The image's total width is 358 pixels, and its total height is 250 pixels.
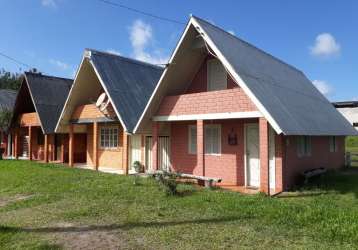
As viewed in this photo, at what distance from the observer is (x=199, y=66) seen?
15.2 metres

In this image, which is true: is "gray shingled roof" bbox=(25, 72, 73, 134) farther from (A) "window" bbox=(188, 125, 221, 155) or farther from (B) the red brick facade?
(A) "window" bbox=(188, 125, 221, 155)

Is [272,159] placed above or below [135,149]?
below

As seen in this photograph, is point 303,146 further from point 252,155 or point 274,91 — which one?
point 274,91

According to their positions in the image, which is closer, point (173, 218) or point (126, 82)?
point (173, 218)

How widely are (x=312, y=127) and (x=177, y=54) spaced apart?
17.9ft

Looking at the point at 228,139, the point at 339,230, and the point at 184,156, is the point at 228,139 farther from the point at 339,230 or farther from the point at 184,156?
the point at 339,230

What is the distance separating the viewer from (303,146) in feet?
47.5

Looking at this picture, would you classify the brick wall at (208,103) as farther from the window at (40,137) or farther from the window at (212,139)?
the window at (40,137)

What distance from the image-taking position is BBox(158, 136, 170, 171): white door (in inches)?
663

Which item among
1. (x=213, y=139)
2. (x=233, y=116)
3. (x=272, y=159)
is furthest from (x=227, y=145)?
(x=272, y=159)

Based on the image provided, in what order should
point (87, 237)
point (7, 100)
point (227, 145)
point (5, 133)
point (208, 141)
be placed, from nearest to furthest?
1. point (87, 237)
2. point (227, 145)
3. point (208, 141)
4. point (5, 133)
5. point (7, 100)

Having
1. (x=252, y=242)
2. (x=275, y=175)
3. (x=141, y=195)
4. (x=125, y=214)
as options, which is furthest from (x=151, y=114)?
(x=252, y=242)

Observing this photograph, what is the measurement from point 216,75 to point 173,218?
291 inches

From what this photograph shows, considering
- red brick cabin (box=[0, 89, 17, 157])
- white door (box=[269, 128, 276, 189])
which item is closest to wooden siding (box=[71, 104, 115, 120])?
white door (box=[269, 128, 276, 189])
